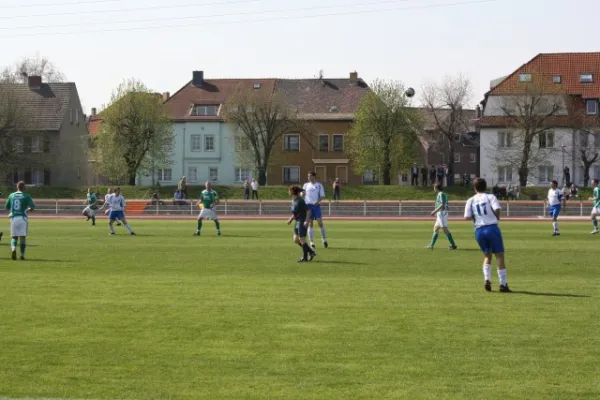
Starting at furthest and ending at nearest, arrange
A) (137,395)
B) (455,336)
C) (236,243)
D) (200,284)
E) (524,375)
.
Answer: (236,243) < (200,284) < (455,336) < (524,375) < (137,395)

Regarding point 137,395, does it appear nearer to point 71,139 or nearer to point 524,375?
point 524,375

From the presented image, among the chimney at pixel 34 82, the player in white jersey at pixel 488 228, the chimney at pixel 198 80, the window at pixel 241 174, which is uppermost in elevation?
the chimney at pixel 198 80

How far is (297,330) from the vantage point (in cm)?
1182

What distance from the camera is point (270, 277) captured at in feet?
60.6

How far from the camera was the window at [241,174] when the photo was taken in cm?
8981

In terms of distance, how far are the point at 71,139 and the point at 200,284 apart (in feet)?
260

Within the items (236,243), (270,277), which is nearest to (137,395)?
(270,277)

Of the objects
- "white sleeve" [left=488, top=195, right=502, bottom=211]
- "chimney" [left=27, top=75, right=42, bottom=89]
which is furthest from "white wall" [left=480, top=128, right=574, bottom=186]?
"white sleeve" [left=488, top=195, right=502, bottom=211]

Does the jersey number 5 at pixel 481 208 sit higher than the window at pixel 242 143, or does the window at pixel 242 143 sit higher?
the window at pixel 242 143

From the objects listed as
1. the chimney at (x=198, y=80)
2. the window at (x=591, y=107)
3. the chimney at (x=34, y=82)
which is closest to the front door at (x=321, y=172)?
the chimney at (x=198, y=80)

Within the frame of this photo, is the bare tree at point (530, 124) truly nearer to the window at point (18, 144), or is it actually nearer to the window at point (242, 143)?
the window at point (242, 143)

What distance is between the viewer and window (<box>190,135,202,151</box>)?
300 ft

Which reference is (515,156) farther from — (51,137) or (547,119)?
(51,137)

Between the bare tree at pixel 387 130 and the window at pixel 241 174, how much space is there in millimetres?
13521
